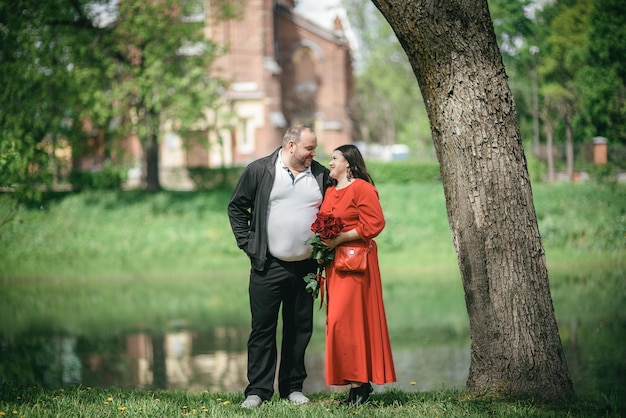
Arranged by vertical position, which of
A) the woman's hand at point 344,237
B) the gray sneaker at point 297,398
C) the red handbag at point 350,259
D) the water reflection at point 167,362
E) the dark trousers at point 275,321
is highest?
the woman's hand at point 344,237

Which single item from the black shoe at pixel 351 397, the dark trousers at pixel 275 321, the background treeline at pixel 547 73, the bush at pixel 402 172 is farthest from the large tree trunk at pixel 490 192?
the bush at pixel 402 172

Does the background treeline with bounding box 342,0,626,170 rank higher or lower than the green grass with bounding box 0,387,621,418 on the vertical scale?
higher

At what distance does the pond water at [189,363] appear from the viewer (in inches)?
387

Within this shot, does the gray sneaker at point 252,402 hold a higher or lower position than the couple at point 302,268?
lower

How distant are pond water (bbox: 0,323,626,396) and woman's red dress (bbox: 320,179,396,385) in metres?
2.42

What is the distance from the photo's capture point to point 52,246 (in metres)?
22.4

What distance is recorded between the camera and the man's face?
6.73 metres

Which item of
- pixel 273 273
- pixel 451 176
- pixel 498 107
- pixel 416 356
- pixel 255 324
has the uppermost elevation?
pixel 498 107

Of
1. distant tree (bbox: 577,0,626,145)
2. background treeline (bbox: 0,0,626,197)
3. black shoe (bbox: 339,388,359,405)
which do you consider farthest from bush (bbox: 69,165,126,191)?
black shoe (bbox: 339,388,359,405)

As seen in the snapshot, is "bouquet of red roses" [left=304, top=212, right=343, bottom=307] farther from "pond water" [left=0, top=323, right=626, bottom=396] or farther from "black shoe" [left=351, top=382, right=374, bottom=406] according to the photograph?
"pond water" [left=0, top=323, right=626, bottom=396]

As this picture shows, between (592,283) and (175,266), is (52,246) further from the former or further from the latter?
(592,283)

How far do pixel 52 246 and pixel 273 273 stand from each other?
1683cm

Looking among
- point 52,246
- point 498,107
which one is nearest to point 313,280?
point 498,107

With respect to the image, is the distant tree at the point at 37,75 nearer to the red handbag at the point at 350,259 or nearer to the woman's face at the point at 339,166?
the woman's face at the point at 339,166
